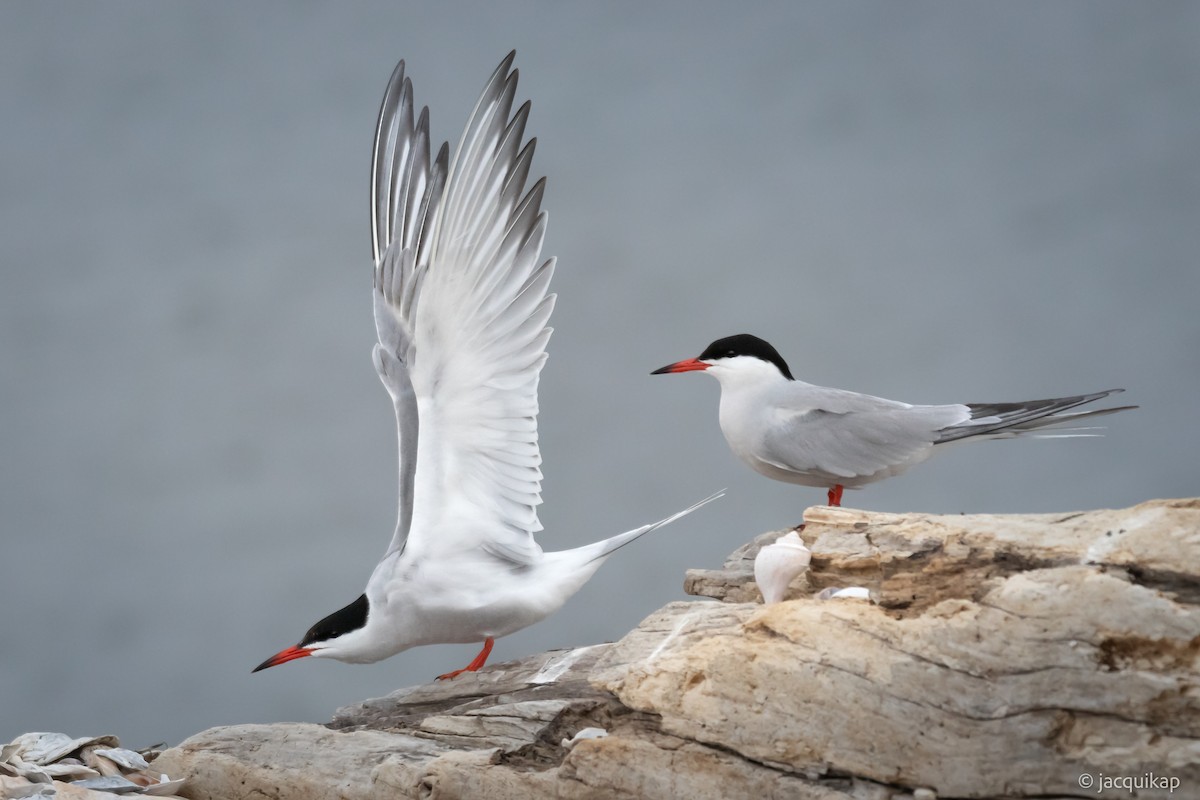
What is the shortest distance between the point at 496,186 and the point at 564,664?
1838mm

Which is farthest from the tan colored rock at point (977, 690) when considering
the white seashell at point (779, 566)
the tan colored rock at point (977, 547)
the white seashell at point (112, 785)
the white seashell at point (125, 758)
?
the white seashell at point (125, 758)

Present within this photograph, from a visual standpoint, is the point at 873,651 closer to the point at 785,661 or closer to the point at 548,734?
the point at 785,661

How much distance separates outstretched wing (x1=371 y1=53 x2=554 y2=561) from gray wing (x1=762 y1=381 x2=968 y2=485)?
3.18ft

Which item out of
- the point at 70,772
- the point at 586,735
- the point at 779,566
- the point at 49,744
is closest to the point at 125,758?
the point at 70,772

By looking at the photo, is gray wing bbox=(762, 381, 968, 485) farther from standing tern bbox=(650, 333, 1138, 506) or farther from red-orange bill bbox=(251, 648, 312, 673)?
red-orange bill bbox=(251, 648, 312, 673)

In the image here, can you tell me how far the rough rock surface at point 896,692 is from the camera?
3.10 m

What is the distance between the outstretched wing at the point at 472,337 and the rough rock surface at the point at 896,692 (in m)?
0.86

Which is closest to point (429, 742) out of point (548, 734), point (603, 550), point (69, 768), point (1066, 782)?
point (548, 734)

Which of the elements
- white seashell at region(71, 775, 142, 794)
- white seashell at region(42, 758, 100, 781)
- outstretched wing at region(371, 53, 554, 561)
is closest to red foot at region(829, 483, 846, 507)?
outstretched wing at region(371, 53, 554, 561)

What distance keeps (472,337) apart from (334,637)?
1266 millimetres

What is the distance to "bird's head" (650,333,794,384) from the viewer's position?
4793 millimetres

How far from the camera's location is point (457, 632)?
15.5ft

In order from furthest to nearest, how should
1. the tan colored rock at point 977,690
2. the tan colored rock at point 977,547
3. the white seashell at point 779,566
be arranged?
1. the white seashell at point 779,566
2. the tan colored rock at point 977,547
3. the tan colored rock at point 977,690

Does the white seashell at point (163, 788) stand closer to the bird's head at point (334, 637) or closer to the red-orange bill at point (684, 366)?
the bird's head at point (334, 637)
